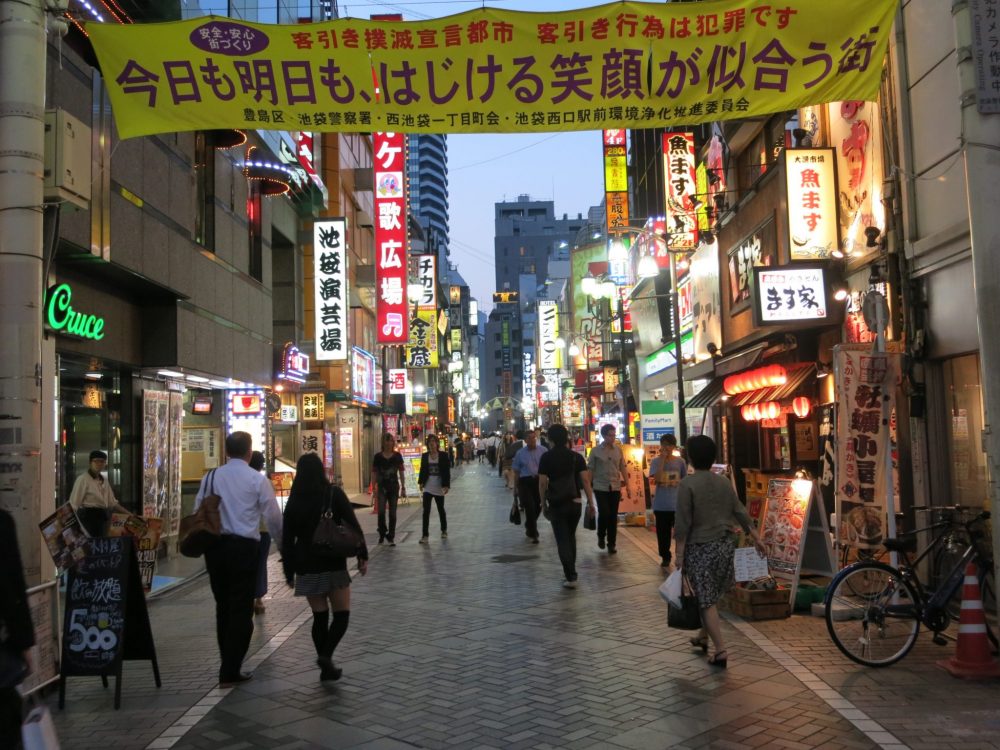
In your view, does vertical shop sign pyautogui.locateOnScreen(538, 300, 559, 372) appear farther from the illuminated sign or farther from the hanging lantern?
the hanging lantern

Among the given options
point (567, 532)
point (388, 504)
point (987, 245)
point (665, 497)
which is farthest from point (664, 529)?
point (987, 245)

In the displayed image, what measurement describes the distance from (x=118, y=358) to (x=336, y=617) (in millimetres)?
7569

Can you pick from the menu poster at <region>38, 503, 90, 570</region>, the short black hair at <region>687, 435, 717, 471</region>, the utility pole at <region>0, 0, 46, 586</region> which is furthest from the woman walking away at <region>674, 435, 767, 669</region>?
the utility pole at <region>0, 0, 46, 586</region>

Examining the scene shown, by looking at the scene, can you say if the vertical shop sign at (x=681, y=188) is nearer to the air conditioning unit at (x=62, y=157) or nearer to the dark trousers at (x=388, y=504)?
the dark trousers at (x=388, y=504)

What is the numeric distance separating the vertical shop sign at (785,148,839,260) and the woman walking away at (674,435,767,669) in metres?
6.32

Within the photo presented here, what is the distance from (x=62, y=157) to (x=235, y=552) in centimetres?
324

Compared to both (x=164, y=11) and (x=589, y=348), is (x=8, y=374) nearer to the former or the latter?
(x=164, y=11)

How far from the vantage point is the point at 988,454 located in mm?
6711

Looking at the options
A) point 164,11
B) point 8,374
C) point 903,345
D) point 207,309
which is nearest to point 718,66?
point 903,345

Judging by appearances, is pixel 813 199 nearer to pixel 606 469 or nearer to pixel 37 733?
pixel 606 469

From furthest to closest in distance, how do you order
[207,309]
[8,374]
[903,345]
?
[207,309] < [903,345] < [8,374]

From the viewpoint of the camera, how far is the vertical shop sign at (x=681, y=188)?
20219mm

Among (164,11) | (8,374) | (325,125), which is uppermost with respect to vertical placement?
(164,11)

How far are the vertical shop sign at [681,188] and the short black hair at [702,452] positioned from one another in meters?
13.4
